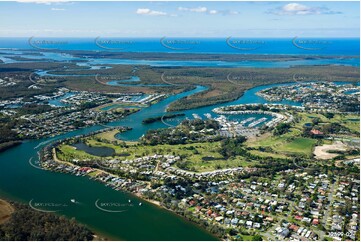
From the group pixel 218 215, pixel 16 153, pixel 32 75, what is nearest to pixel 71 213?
pixel 218 215

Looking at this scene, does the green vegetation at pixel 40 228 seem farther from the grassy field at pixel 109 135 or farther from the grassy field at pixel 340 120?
the grassy field at pixel 340 120

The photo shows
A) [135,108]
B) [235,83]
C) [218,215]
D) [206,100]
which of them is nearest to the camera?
[218,215]

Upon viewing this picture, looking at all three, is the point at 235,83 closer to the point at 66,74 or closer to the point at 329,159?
the point at 66,74

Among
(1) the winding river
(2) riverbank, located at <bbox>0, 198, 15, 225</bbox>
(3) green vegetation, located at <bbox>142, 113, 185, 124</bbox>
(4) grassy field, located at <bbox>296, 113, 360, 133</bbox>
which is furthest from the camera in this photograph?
(3) green vegetation, located at <bbox>142, 113, 185, 124</bbox>

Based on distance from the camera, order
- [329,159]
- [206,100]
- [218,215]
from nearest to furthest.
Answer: [218,215]
[329,159]
[206,100]

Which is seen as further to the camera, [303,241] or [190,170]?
[190,170]

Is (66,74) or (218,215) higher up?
(66,74)

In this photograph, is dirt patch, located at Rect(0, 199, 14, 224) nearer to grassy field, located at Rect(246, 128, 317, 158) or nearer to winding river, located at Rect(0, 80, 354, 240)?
winding river, located at Rect(0, 80, 354, 240)

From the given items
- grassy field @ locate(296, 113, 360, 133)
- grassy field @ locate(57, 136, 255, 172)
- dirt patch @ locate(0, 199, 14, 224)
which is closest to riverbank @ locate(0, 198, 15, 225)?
dirt patch @ locate(0, 199, 14, 224)
